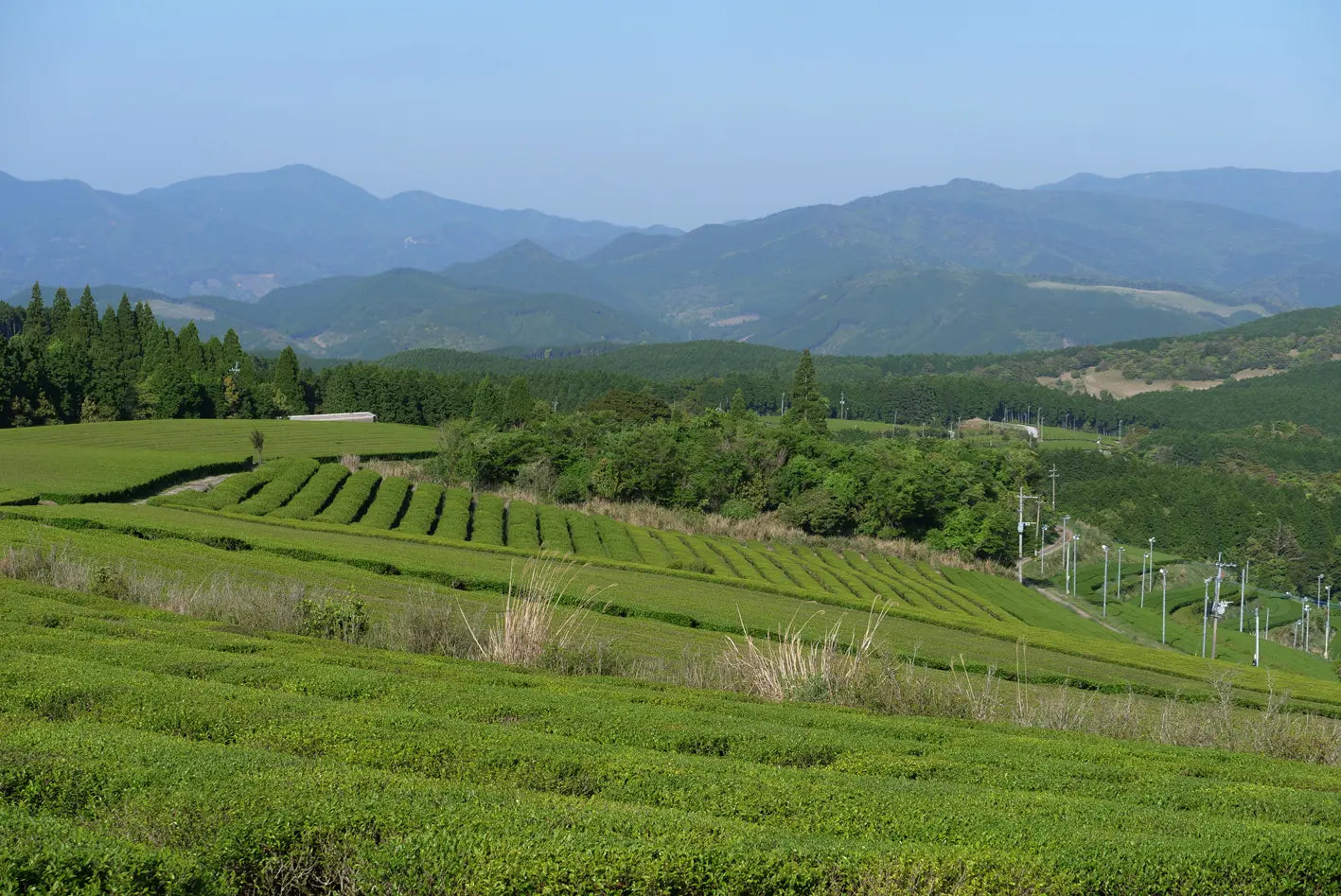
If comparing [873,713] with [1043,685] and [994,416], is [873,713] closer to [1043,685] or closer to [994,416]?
[1043,685]

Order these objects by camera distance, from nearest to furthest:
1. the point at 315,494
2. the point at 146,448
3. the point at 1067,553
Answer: the point at 315,494 → the point at 146,448 → the point at 1067,553

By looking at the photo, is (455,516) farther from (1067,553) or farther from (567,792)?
(1067,553)

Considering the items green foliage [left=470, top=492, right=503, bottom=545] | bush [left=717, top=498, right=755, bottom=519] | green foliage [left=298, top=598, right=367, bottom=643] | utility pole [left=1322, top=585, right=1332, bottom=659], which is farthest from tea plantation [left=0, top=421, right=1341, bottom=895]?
utility pole [left=1322, top=585, right=1332, bottom=659]

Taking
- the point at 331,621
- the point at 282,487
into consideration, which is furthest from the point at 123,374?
the point at 331,621

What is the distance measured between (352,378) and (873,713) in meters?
Result: 112

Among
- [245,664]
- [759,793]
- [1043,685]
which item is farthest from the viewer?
[1043,685]

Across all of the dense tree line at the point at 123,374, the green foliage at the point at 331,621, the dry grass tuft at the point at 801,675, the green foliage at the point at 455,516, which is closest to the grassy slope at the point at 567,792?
the dry grass tuft at the point at 801,675

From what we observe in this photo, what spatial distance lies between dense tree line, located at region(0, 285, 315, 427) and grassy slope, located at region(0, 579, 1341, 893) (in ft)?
257

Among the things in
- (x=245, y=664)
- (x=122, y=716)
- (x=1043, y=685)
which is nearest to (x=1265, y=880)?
(x=122, y=716)

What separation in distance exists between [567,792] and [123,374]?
9622cm

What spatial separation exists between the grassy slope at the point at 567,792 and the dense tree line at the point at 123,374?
257 feet

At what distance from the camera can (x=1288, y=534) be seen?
4274 inches

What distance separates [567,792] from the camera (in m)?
9.70

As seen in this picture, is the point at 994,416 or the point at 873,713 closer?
the point at 873,713
